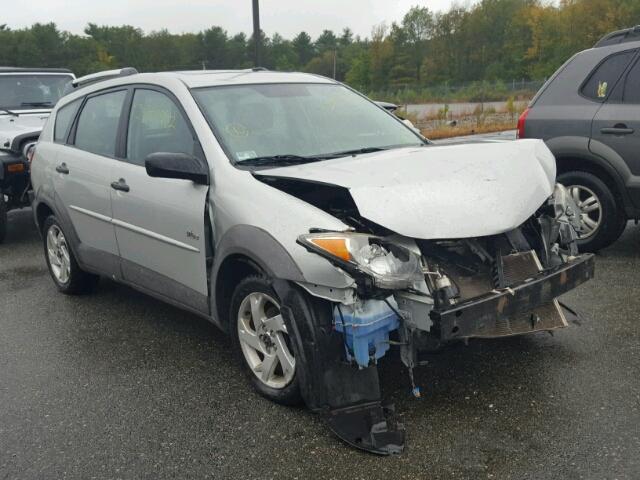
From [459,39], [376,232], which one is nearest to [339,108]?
[376,232]

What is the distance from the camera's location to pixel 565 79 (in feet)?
20.9

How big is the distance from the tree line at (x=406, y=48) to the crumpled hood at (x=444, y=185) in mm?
67876

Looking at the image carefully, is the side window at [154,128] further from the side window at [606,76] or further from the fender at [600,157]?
the side window at [606,76]

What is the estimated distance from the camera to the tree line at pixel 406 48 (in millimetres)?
72625

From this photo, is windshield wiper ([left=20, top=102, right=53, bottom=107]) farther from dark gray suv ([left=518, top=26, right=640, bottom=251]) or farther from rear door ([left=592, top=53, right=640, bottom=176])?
rear door ([left=592, top=53, right=640, bottom=176])

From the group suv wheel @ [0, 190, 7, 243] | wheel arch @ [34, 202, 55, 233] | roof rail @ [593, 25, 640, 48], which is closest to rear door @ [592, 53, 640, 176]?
roof rail @ [593, 25, 640, 48]

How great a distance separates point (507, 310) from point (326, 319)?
869 millimetres

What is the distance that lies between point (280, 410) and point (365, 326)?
0.81 m

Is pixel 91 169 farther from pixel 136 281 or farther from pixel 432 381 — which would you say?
pixel 432 381

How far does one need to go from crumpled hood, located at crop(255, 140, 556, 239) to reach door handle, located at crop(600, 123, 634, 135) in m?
2.39

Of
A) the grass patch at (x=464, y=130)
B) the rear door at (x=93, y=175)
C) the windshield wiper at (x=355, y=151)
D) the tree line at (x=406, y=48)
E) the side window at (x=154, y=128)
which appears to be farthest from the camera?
the tree line at (x=406, y=48)

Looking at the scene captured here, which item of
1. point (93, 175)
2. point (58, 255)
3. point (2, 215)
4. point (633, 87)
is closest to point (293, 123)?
point (93, 175)

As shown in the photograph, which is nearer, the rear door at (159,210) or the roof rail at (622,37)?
the rear door at (159,210)

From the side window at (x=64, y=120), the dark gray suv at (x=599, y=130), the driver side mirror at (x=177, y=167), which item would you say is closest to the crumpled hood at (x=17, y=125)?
the side window at (x=64, y=120)
